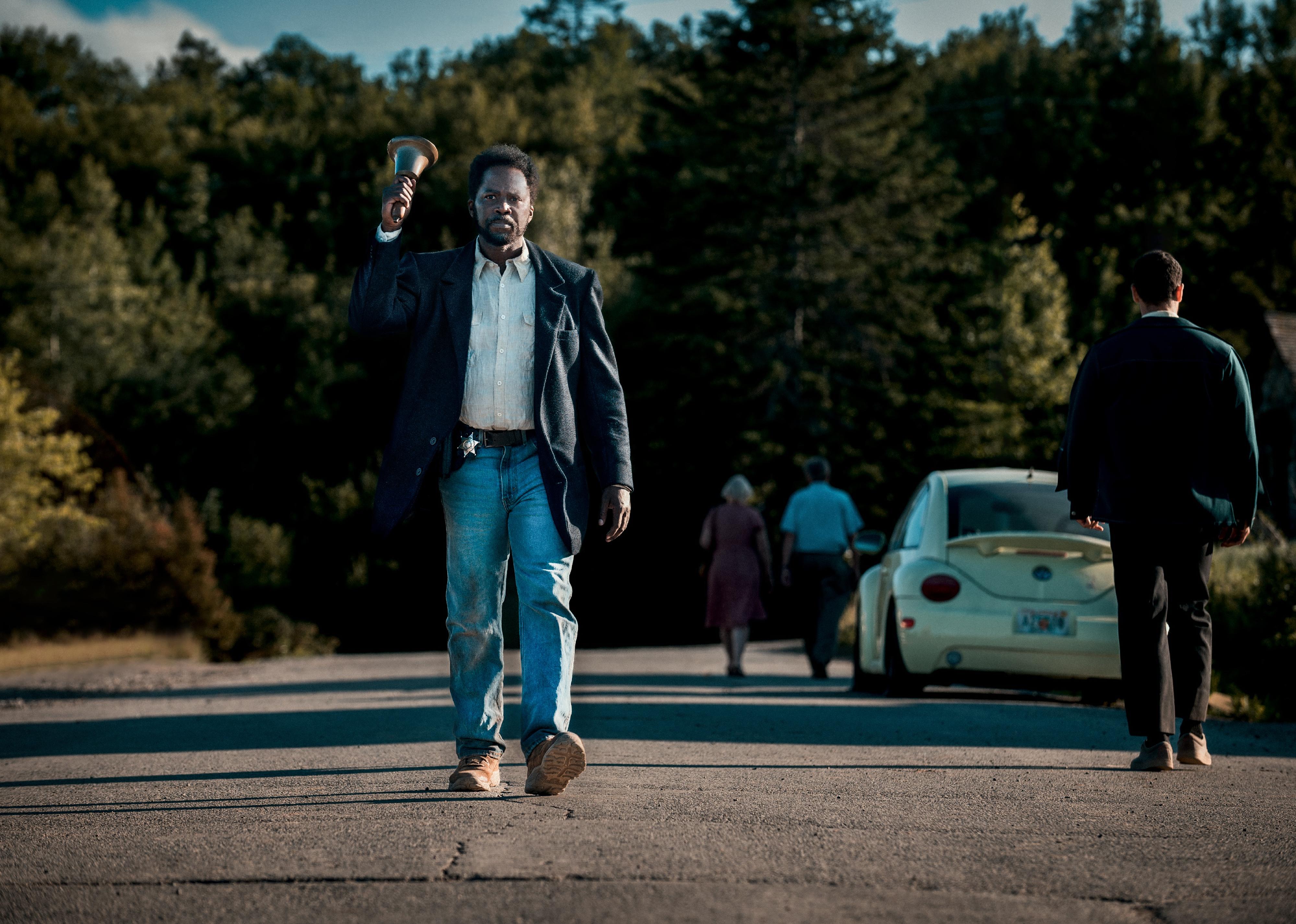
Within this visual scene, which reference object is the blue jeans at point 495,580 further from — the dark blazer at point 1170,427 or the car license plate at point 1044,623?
the car license plate at point 1044,623

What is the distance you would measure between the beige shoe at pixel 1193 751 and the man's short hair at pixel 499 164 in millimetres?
3499

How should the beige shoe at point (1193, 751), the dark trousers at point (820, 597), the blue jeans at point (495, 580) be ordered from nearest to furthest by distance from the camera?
the blue jeans at point (495, 580)
the beige shoe at point (1193, 751)
the dark trousers at point (820, 597)

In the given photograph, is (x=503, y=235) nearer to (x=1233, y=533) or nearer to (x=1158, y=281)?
(x=1158, y=281)

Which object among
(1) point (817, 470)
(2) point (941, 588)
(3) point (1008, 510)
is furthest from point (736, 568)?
Answer: (2) point (941, 588)

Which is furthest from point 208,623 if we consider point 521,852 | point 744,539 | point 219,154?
point 219,154

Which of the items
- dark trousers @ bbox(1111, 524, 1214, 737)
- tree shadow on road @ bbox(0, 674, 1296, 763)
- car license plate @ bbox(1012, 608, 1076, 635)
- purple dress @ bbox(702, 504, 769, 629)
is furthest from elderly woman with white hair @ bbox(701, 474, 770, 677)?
dark trousers @ bbox(1111, 524, 1214, 737)

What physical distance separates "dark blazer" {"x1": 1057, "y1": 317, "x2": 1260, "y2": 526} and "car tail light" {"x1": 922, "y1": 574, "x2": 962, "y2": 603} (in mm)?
3664

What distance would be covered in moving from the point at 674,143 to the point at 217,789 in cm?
4094

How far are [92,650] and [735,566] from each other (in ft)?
39.5

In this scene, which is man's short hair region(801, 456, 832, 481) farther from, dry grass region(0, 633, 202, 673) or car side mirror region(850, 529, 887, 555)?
dry grass region(0, 633, 202, 673)

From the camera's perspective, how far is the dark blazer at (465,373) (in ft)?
17.6

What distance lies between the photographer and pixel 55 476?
49.8 m

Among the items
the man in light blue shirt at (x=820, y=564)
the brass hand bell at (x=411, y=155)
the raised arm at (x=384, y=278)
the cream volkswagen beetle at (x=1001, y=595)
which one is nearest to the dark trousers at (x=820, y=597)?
the man in light blue shirt at (x=820, y=564)

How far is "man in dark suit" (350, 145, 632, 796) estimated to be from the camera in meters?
5.38
